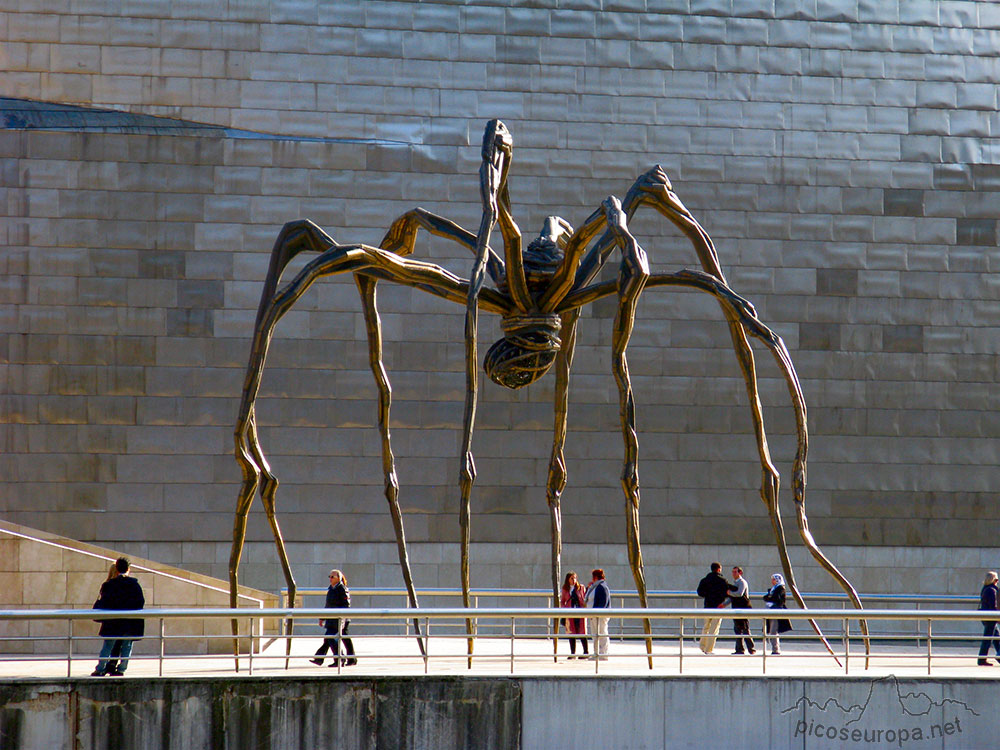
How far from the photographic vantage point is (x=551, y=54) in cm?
2131

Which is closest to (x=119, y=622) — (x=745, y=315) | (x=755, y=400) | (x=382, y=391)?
(x=382, y=391)

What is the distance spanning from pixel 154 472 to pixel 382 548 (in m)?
3.72

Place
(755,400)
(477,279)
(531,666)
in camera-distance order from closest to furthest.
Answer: (477,279), (755,400), (531,666)

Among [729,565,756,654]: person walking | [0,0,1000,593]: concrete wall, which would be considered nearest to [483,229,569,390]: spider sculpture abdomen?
[729,565,756,654]: person walking

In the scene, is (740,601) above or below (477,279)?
below

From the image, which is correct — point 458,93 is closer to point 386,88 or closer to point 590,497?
point 386,88

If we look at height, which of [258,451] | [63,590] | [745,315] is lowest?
[63,590]

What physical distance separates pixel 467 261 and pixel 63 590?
8299 millimetres

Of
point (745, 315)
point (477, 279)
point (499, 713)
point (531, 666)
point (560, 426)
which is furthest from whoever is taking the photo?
point (560, 426)

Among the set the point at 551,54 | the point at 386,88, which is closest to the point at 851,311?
the point at 551,54

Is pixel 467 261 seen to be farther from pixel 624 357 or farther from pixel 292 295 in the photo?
pixel 624 357

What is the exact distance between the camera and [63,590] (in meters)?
16.3

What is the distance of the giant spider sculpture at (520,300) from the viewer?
1061 cm

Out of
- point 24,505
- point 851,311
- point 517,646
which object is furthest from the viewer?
point 851,311
